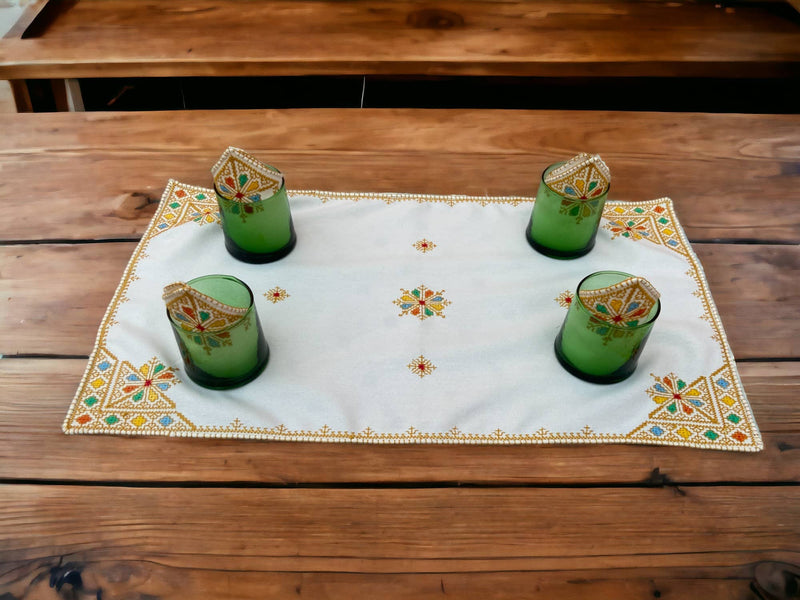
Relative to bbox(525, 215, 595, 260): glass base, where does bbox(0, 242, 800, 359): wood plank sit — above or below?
below

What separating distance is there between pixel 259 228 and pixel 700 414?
20.4 inches

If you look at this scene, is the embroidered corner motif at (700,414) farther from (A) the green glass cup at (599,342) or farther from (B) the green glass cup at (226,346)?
(B) the green glass cup at (226,346)

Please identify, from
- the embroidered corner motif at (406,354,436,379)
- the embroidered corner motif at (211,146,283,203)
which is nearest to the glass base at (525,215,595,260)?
the embroidered corner motif at (406,354,436,379)

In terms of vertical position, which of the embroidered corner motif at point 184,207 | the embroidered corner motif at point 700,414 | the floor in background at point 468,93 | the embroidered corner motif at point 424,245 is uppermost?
the embroidered corner motif at point 184,207

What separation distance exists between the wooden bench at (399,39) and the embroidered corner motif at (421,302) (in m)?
0.58

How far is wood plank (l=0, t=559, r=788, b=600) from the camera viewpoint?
1.68 feet

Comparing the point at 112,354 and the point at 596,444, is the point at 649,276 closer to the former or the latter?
the point at 596,444

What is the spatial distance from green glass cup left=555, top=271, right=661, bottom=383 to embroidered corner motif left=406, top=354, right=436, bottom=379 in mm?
138

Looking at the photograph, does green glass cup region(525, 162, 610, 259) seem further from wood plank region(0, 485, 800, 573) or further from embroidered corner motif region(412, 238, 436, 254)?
wood plank region(0, 485, 800, 573)

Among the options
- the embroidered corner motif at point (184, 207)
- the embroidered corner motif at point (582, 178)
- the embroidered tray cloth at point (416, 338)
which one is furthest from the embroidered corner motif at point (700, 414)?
the embroidered corner motif at point (184, 207)

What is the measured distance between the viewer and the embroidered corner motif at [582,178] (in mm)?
724

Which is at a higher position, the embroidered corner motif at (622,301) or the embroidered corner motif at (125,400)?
the embroidered corner motif at (622,301)

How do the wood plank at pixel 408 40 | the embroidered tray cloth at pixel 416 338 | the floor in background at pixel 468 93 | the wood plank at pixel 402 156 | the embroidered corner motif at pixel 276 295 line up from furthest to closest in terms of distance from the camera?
the floor in background at pixel 468 93 < the wood plank at pixel 408 40 < the wood plank at pixel 402 156 < the embroidered corner motif at pixel 276 295 < the embroidered tray cloth at pixel 416 338

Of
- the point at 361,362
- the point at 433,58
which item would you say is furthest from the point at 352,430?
the point at 433,58
